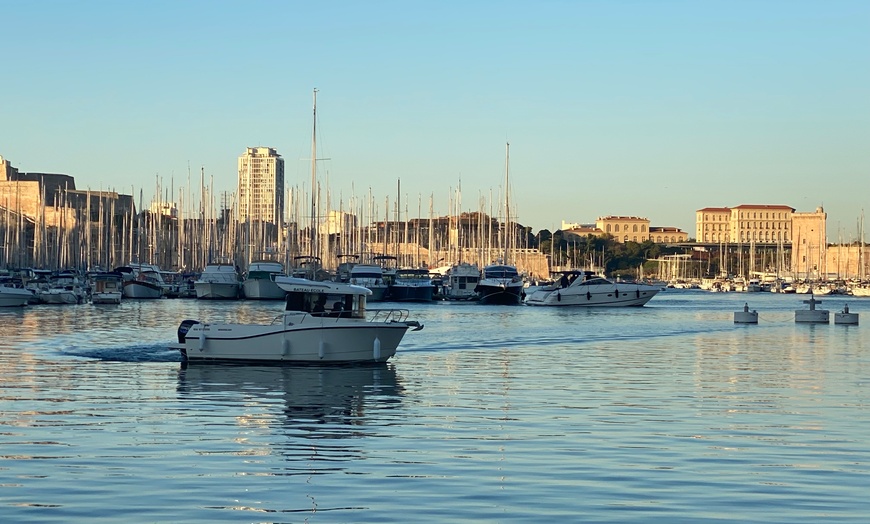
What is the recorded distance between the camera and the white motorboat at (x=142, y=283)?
110812 millimetres

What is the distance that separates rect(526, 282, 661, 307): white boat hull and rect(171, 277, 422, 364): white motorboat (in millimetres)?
64782

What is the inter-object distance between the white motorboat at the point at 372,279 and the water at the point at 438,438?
190ft

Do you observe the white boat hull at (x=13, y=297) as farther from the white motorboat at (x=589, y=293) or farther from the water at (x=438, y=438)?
the white motorboat at (x=589, y=293)

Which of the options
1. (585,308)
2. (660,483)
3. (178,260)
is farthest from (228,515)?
(178,260)

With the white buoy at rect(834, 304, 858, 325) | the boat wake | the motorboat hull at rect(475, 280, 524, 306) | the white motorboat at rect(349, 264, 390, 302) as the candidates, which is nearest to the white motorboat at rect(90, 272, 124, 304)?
the white motorboat at rect(349, 264, 390, 302)

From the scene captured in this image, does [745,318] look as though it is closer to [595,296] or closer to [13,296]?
[595,296]

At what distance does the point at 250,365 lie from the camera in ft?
135

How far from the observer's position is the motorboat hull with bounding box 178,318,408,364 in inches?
1594

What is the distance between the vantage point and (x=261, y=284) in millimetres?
107625

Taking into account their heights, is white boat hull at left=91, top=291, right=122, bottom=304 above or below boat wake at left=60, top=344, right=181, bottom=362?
above

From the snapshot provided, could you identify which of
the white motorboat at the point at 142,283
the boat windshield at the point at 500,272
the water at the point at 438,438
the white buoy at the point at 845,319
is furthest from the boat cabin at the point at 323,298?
the boat windshield at the point at 500,272

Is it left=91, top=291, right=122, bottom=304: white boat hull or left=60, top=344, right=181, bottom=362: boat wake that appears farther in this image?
left=91, top=291, right=122, bottom=304: white boat hull

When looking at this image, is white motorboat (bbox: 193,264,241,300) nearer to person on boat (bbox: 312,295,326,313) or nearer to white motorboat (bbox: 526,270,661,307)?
white motorboat (bbox: 526,270,661,307)

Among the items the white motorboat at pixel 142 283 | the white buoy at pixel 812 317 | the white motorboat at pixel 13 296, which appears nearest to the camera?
the white buoy at pixel 812 317
